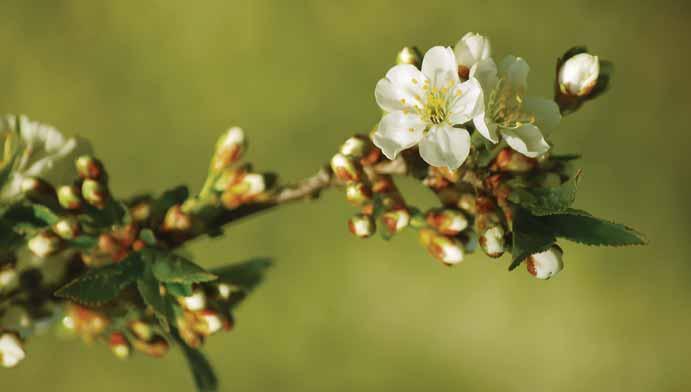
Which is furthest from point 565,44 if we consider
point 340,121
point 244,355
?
point 244,355

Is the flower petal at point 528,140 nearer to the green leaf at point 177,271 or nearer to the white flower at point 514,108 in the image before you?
the white flower at point 514,108

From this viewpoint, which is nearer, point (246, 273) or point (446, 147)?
point (446, 147)

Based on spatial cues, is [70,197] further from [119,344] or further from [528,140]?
[528,140]

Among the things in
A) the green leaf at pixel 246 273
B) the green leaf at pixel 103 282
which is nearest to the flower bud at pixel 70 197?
the green leaf at pixel 103 282

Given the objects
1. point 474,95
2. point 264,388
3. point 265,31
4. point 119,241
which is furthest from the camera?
point 265,31

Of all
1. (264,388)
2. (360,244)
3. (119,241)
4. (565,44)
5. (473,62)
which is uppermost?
(565,44)

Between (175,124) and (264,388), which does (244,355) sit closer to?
(264,388)

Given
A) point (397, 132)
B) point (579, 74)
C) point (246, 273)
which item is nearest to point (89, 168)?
point (246, 273)

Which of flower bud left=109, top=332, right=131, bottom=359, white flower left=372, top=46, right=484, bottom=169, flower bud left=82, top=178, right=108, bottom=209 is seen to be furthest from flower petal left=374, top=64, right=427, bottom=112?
flower bud left=109, top=332, right=131, bottom=359
